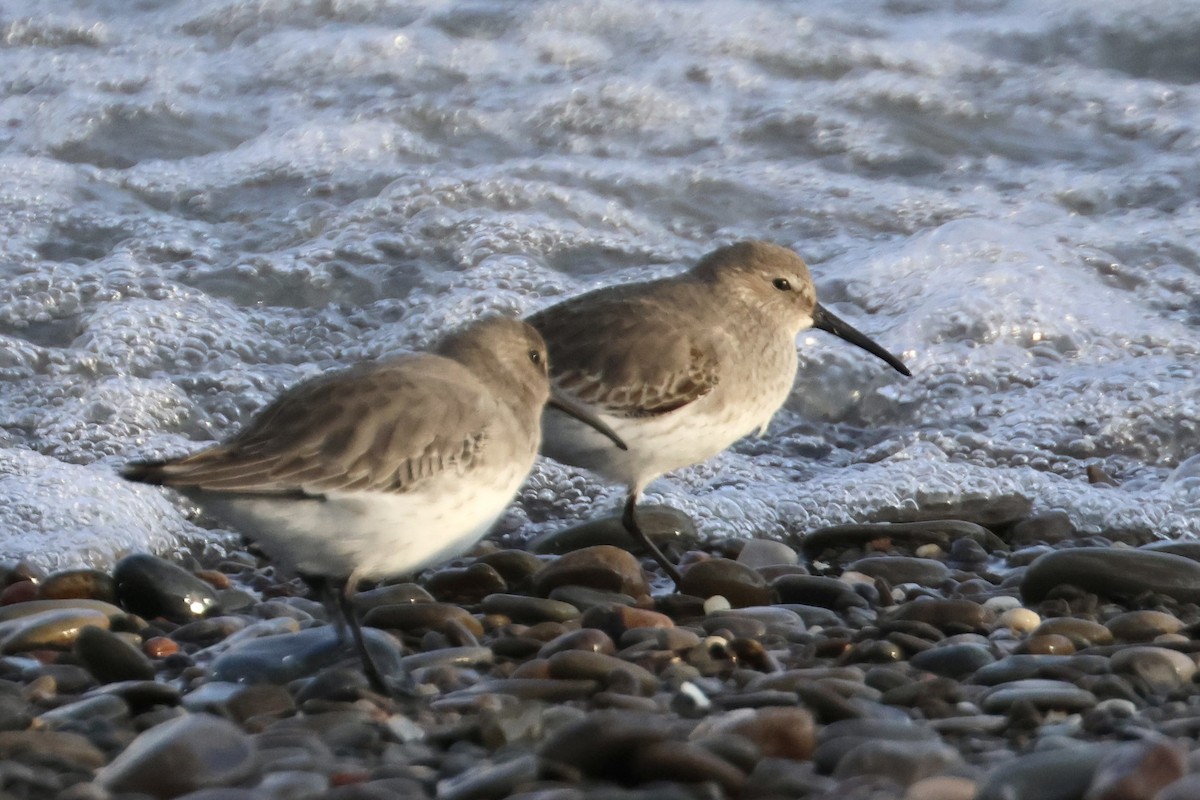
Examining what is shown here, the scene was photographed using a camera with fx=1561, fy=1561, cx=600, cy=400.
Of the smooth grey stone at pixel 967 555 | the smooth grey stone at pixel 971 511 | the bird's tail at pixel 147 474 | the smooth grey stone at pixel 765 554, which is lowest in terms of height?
the smooth grey stone at pixel 971 511

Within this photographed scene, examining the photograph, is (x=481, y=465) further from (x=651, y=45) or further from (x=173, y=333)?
(x=651, y=45)

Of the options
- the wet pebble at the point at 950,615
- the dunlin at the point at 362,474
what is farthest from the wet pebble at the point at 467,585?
the wet pebble at the point at 950,615

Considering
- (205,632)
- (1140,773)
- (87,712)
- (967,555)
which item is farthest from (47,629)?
(967,555)

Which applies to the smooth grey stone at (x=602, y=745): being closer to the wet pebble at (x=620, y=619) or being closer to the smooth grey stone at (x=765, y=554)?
the wet pebble at (x=620, y=619)

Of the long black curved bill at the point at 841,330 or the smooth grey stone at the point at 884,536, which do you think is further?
the long black curved bill at the point at 841,330

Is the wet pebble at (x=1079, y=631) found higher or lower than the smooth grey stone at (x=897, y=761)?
lower

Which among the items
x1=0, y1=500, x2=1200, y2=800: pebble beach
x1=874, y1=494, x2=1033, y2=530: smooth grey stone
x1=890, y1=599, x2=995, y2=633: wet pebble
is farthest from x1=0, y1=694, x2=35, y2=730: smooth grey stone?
x1=874, y1=494, x2=1033, y2=530: smooth grey stone

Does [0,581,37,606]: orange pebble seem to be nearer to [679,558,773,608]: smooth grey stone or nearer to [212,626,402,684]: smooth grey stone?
[212,626,402,684]: smooth grey stone

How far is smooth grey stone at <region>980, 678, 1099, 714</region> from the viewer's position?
3.41 m

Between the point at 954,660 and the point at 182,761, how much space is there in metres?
1.88

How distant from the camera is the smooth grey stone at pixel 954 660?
12.4 ft

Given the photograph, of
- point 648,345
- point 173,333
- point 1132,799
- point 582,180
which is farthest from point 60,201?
point 1132,799

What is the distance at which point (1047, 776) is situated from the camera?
282cm

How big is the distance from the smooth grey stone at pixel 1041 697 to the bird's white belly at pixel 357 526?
1341mm
